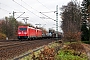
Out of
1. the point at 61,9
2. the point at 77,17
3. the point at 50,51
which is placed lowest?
the point at 50,51

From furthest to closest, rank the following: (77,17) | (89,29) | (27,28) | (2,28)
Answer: (2,28) < (89,29) < (77,17) < (27,28)

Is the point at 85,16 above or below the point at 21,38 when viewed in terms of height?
above

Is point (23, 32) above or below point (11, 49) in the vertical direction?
above

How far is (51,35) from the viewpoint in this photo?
342 feet

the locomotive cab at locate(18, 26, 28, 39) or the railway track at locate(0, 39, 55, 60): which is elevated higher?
the locomotive cab at locate(18, 26, 28, 39)

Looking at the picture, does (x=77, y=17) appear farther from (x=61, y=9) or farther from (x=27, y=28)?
(x=61, y=9)

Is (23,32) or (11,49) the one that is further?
(23,32)

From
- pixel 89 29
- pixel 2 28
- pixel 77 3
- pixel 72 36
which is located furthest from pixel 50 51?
pixel 2 28

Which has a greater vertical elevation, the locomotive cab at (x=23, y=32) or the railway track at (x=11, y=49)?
the locomotive cab at (x=23, y=32)

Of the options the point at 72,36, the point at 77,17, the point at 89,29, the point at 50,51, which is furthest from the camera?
the point at 89,29

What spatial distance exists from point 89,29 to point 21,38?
2297cm

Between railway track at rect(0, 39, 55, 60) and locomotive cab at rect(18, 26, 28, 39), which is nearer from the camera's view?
railway track at rect(0, 39, 55, 60)

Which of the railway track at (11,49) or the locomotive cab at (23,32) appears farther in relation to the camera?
the locomotive cab at (23,32)

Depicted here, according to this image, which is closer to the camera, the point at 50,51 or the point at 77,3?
the point at 50,51
